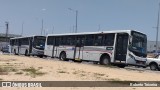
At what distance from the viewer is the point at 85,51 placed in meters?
36.5

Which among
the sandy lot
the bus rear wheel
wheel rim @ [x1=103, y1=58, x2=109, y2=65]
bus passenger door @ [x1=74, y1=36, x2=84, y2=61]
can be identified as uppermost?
bus passenger door @ [x1=74, y1=36, x2=84, y2=61]

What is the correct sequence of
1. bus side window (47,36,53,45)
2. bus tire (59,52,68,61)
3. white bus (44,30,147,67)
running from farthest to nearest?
bus side window (47,36,53,45) < bus tire (59,52,68,61) < white bus (44,30,147,67)

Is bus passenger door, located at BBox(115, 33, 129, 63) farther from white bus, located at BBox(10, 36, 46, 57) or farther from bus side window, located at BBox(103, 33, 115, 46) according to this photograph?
white bus, located at BBox(10, 36, 46, 57)

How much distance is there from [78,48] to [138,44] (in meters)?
7.82

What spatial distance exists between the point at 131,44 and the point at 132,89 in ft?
54.0

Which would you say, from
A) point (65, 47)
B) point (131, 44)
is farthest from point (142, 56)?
point (65, 47)

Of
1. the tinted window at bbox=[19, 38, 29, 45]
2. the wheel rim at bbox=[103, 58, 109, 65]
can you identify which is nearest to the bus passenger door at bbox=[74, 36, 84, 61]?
the wheel rim at bbox=[103, 58, 109, 65]

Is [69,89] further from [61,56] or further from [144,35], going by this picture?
[61,56]

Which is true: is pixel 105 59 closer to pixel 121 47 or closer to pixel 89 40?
pixel 121 47

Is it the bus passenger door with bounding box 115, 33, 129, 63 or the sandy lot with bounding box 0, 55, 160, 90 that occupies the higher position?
the bus passenger door with bounding box 115, 33, 129, 63

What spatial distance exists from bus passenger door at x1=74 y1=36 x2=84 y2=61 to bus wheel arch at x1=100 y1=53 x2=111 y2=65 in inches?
154

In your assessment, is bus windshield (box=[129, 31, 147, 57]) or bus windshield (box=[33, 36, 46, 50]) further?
bus windshield (box=[33, 36, 46, 50])

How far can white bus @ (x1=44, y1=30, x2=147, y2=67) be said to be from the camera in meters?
31.0

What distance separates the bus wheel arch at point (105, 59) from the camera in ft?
107
